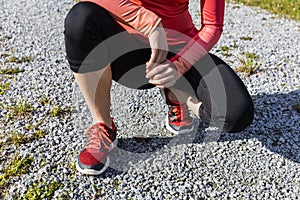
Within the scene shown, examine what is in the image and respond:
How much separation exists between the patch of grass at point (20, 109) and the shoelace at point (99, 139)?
91cm

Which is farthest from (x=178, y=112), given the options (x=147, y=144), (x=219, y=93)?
(x=219, y=93)

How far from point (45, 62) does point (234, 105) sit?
2729 mm

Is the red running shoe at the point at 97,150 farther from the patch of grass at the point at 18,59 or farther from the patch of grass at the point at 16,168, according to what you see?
the patch of grass at the point at 18,59

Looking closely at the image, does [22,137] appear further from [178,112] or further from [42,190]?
[178,112]

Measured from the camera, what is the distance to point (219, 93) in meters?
2.89

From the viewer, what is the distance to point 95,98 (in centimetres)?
305

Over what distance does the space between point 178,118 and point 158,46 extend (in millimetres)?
993

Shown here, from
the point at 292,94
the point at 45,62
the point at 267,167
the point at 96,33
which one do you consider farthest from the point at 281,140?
the point at 45,62

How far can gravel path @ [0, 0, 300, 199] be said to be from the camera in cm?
294

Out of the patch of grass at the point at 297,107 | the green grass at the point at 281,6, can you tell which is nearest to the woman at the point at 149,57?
the patch of grass at the point at 297,107

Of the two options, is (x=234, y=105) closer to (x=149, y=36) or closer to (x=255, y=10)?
(x=149, y=36)

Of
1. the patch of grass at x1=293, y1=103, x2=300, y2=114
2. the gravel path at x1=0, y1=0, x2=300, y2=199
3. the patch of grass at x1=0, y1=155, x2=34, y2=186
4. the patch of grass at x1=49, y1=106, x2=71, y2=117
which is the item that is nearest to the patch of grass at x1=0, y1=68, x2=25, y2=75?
the gravel path at x1=0, y1=0, x2=300, y2=199

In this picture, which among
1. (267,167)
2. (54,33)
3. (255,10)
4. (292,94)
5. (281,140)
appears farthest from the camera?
(255,10)

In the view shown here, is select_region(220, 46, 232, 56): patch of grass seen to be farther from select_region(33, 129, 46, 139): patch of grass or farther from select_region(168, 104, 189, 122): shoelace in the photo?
select_region(33, 129, 46, 139): patch of grass
